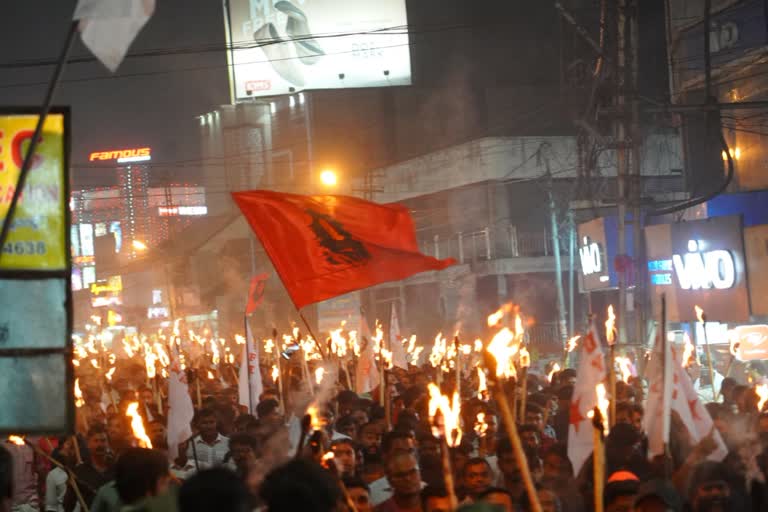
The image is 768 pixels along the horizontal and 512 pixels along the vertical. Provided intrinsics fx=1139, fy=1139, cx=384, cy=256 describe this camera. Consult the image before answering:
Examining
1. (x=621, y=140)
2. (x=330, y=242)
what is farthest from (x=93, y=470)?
(x=621, y=140)

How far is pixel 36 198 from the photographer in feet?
17.6

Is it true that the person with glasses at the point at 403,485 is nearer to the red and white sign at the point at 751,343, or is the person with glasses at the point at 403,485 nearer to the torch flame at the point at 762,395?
the torch flame at the point at 762,395

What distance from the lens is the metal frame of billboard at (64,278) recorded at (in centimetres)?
530

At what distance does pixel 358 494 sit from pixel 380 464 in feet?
5.69

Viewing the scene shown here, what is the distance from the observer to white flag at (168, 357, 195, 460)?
30.2ft

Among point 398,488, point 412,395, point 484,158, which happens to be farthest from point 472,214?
point 398,488

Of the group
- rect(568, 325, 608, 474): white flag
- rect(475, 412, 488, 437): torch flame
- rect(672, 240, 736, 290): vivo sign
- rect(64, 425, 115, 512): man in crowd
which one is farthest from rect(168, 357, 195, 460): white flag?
rect(672, 240, 736, 290): vivo sign

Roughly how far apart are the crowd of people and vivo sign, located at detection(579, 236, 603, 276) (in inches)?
458

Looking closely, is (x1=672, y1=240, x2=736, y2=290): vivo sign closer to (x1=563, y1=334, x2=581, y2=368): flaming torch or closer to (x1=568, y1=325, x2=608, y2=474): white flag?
(x1=563, y1=334, x2=581, y2=368): flaming torch

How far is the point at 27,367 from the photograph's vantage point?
5.33 meters

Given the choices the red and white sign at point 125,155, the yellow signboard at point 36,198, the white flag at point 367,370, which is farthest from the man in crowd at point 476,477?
the red and white sign at point 125,155

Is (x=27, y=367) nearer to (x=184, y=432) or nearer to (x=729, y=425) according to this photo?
(x=184, y=432)

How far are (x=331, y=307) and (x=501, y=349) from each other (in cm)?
3423

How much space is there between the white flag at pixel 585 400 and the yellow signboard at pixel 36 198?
3.53 metres
